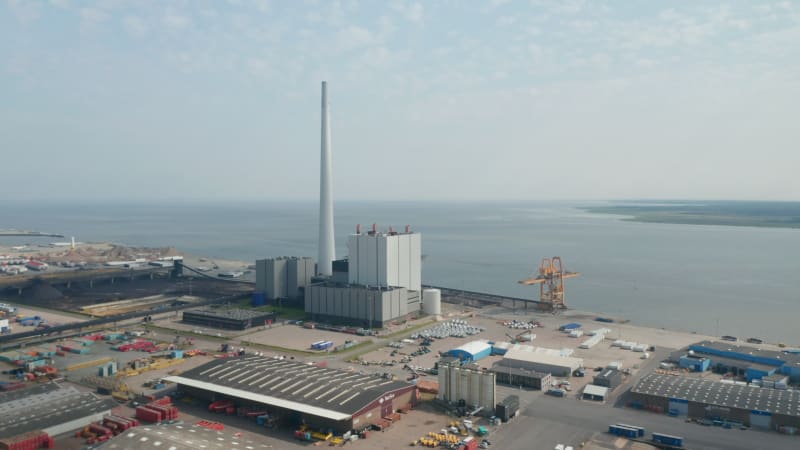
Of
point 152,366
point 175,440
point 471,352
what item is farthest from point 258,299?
point 175,440

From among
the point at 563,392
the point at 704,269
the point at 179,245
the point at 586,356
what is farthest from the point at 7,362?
the point at 179,245

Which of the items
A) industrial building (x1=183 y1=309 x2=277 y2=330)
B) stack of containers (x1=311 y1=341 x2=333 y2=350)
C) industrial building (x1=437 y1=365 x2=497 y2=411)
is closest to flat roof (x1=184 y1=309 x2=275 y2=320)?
industrial building (x1=183 y1=309 x2=277 y2=330)

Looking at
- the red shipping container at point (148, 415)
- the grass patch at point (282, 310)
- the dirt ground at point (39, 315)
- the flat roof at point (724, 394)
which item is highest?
the flat roof at point (724, 394)

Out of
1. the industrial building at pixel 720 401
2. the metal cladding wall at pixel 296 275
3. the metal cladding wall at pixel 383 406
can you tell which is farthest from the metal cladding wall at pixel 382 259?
the industrial building at pixel 720 401

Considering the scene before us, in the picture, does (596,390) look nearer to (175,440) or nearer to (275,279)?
(175,440)

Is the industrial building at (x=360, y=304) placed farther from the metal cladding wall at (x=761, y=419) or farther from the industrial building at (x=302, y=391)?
the metal cladding wall at (x=761, y=419)

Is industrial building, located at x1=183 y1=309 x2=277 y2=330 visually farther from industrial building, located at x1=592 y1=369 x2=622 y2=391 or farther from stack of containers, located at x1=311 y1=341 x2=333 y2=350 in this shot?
industrial building, located at x1=592 y1=369 x2=622 y2=391
